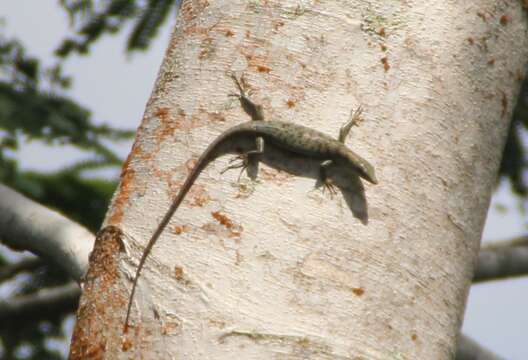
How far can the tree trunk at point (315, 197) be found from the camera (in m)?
1.71

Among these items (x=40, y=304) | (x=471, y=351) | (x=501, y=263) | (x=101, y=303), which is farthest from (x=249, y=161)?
(x=501, y=263)

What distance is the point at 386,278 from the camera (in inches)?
69.3

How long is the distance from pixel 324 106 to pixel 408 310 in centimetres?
49

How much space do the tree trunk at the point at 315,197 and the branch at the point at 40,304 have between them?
1768 millimetres

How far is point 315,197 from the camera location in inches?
71.6

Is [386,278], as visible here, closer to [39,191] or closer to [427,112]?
[427,112]

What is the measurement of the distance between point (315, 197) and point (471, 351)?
1.85 m

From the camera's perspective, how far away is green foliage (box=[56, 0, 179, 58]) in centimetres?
427

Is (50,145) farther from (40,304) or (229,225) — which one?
(229,225)

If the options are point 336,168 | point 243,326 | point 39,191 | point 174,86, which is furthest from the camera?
point 39,191

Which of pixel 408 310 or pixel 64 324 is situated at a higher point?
pixel 64 324

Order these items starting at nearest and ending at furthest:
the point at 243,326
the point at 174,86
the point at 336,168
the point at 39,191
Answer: the point at 243,326
the point at 336,168
the point at 174,86
the point at 39,191

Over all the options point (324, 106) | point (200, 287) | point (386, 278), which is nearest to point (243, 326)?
point (200, 287)

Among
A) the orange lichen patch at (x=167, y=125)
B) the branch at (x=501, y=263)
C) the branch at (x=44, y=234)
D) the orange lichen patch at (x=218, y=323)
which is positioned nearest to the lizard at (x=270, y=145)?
the orange lichen patch at (x=167, y=125)
